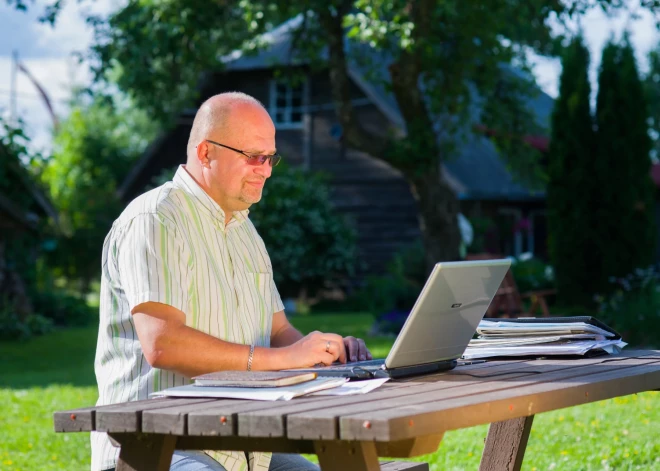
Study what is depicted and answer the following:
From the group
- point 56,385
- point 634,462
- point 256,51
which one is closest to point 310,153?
point 256,51

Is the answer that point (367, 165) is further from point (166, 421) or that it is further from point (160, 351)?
point (166, 421)

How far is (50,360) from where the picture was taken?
13.9 metres

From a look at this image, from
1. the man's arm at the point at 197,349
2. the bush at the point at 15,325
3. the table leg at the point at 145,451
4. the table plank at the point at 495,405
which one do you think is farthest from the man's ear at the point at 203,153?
the bush at the point at 15,325

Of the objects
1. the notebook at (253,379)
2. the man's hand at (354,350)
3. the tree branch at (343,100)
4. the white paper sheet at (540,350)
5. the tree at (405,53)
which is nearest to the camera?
the notebook at (253,379)

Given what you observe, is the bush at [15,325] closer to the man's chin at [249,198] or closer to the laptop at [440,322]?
the man's chin at [249,198]

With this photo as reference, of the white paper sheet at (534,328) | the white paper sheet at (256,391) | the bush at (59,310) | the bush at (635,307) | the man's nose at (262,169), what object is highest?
the man's nose at (262,169)

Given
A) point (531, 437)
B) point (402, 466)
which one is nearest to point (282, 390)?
point (402, 466)

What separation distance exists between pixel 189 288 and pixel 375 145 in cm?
1170

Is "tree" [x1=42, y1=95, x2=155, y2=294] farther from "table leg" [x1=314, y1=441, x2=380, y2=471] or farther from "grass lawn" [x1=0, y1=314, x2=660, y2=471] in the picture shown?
"table leg" [x1=314, y1=441, x2=380, y2=471]

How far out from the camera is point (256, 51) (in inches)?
591

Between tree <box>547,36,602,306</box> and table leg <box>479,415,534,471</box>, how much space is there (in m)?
10.8

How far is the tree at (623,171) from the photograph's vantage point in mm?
14367

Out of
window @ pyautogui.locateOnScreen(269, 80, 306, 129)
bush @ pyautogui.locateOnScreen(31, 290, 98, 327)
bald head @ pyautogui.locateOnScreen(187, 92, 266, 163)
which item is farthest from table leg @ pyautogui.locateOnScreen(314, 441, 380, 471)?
window @ pyautogui.locateOnScreen(269, 80, 306, 129)

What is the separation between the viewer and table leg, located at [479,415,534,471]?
4.03 metres
